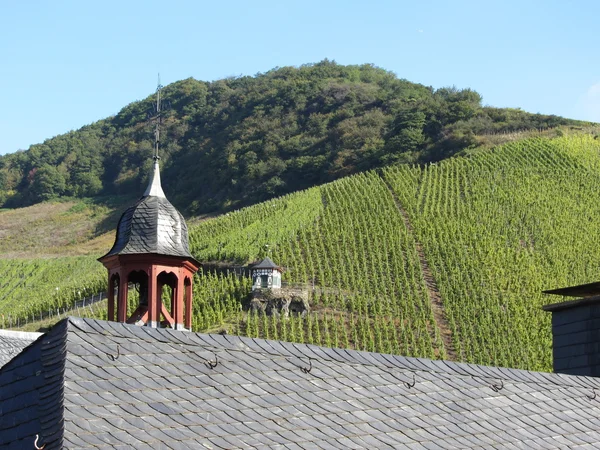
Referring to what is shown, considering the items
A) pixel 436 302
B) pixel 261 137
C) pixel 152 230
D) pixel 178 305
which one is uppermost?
pixel 261 137

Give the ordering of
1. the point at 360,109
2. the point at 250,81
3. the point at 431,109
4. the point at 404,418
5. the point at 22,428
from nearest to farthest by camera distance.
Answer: the point at 22,428 < the point at 404,418 < the point at 431,109 < the point at 360,109 < the point at 250,81

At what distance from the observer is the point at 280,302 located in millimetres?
54750

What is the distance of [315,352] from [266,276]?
1707 inches

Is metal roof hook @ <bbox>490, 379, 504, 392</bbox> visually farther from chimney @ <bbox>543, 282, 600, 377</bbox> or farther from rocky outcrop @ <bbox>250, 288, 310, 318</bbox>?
rocky outcrop @ <bbox>250, 288, 310, 318</bbox>

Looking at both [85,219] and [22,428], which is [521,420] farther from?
[85,219]

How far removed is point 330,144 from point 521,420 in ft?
358

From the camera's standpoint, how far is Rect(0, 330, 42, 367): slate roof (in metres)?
20.9

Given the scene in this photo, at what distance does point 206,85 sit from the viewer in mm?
165375

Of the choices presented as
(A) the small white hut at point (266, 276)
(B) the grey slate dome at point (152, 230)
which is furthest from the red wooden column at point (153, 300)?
(A) the small white hut at point (266, 276)

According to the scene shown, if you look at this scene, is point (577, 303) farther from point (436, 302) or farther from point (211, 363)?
point (436, 302)

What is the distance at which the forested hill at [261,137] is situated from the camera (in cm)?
10812

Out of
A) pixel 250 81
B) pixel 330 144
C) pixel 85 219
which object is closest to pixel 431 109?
pixel 330 144

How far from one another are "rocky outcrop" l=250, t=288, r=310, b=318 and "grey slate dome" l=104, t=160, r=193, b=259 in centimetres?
3564

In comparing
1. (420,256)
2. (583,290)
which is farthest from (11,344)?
(420,256)
